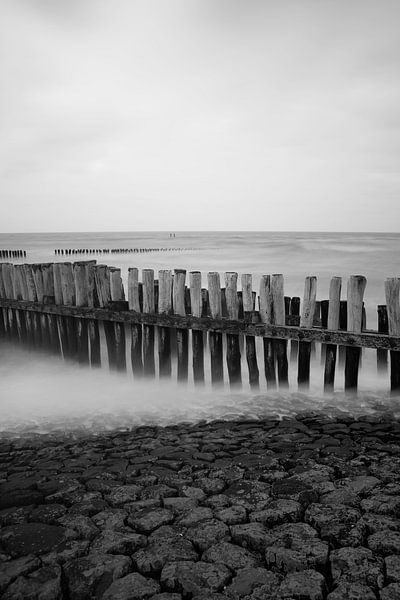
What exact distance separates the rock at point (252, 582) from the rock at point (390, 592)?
1.53ft

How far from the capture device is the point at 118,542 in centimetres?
261

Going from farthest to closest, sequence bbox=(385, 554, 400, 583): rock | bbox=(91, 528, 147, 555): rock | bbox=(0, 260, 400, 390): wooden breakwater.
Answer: bbox=(0, 260, 400, 390): wooden breakwater, bbox=(91, 528, 147, 555): rock, bbox=(385, 554, 400, 583): rock

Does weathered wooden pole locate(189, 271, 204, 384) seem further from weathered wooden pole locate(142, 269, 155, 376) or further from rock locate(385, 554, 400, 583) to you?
rock locate(385, 554, 400, 583)

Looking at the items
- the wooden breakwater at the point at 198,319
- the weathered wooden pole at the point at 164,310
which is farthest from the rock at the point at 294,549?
the weathered wooden pole at the point at 164,310

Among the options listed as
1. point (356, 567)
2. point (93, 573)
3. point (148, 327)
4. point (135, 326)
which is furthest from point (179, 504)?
point (135, 326)

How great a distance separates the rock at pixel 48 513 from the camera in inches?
114

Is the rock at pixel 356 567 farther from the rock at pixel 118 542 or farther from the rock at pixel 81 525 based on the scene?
the rock at pixel 81 525

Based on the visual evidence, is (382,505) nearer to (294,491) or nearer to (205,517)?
(294,491)

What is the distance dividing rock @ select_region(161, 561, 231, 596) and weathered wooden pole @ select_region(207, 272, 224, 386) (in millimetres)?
3279

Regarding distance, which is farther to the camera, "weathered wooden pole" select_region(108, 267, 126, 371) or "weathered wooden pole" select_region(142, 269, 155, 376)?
"weathered wooden pole" select_region(108, 267, 126, 371)

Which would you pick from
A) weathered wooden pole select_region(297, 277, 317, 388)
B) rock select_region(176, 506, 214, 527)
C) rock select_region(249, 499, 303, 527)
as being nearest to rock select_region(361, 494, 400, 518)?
rock select_region(249, 499, 303, 527)

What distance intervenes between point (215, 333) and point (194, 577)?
3411mm

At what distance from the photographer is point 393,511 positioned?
2.85 metres

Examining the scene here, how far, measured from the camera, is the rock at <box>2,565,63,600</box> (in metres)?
2.24
